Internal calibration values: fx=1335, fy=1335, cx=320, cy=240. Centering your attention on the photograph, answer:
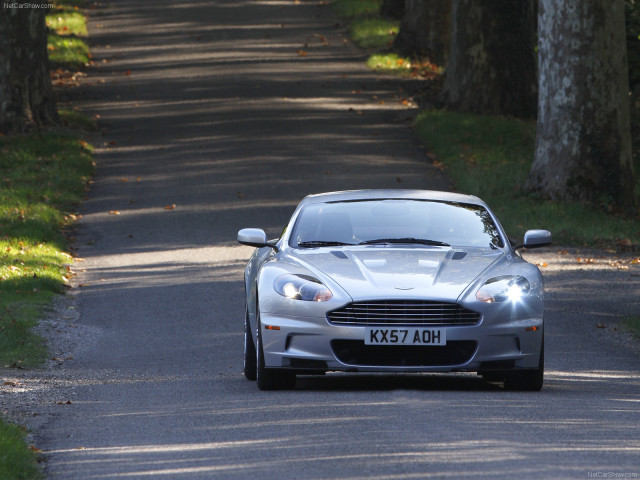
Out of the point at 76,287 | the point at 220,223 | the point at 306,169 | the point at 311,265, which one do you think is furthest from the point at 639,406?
the point at 306,169

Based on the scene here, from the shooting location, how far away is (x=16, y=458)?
280 inches

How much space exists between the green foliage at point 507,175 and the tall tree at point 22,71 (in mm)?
7725

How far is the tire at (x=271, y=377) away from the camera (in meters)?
9.51

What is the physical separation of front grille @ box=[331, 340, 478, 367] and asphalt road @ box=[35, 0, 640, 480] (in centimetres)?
23

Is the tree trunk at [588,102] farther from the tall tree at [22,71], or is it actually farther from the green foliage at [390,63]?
the green foliage at [390,63]

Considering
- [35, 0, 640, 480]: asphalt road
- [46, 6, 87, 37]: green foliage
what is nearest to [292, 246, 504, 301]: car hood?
[35, 0, 640, 480]: asphalt road

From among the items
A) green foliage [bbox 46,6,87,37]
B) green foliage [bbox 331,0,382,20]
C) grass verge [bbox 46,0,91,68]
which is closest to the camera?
grass verge [bbox 46,0,91,68]

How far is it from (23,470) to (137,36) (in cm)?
3601

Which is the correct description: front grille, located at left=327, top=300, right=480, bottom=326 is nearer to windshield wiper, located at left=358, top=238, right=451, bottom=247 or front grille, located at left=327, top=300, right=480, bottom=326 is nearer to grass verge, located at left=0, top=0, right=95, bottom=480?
windshield wiper, located at left=358, top=238, right=451, bottom=247

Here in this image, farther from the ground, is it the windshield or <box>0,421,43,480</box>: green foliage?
the windshield

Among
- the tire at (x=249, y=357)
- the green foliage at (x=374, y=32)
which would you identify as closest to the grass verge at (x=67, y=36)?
the green foliage at (x=374, y=32)

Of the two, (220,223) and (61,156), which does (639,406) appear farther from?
(61,156)

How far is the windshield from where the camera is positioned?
404 inches

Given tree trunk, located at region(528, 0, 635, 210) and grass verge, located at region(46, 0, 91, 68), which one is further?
grass verge, located at region(46, 0, 91, 68)
